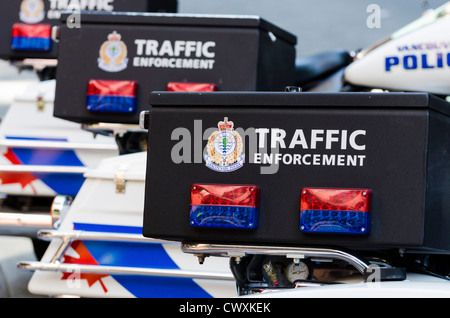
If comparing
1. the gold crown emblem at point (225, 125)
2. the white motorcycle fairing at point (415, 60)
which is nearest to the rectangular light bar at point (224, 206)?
the gold crown emblem at point (225, 125)

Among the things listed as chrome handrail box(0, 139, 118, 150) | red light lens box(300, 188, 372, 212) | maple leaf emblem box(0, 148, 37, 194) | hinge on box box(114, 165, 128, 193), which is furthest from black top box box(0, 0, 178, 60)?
red light lens box(300, 188, 372, 212)

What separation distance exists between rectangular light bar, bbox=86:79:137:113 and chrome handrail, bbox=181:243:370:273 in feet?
3.75

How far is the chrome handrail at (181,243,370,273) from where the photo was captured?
1699 millimetres

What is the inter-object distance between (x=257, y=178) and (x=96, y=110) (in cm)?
128

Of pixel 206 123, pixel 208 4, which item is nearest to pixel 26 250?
pixel 208 4

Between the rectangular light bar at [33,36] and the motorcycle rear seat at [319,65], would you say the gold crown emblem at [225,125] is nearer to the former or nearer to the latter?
the motorcycle rear seat at [319,65]

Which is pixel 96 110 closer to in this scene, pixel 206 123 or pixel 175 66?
pixel 175 66

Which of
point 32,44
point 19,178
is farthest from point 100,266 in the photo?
point 32,44

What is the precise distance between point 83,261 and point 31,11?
1432mm

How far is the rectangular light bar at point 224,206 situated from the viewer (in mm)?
1678

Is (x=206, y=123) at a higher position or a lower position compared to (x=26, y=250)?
higher

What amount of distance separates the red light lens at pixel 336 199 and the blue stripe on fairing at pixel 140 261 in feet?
3.80

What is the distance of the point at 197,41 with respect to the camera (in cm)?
281

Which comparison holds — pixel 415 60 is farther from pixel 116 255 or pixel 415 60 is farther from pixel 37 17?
pixel 37 17
